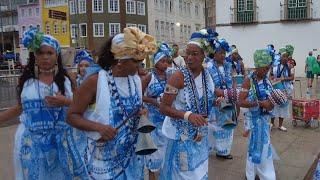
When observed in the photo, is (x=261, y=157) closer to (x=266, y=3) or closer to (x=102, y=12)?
(x=266, y=3)

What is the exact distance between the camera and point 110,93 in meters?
3.02

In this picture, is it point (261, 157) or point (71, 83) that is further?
point (261, 157)

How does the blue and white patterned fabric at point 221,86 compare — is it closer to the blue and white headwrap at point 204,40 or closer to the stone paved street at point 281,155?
the stone paved street at point 281,155

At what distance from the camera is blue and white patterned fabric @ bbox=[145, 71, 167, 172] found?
550 centimetres

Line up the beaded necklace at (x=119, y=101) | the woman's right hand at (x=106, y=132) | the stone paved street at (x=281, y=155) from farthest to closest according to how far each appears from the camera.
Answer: the stone paved street at (x=281, y=155), the beaded necklace at (x=119, y=101), the woman's right hand at (x=106, y=132)

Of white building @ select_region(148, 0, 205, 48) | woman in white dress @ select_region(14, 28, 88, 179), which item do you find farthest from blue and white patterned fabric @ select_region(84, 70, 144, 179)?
white building @ select_region(148, 0, 205, 48)

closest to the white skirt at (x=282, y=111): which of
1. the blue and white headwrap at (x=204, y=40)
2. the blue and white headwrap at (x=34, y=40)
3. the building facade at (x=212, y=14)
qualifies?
the blue and white headwrap at (x=204, y=40)

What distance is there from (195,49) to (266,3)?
30.8 m

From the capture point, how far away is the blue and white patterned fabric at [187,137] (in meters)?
3.87

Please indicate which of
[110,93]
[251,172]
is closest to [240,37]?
[251,172]

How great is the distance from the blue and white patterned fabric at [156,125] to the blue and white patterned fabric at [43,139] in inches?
64.9

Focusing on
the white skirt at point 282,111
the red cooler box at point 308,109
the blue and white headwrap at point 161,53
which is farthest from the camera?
the red cooler box at point 308,109

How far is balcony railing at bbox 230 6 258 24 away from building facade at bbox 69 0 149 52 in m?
22.9

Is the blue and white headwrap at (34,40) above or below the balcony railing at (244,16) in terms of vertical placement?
below
